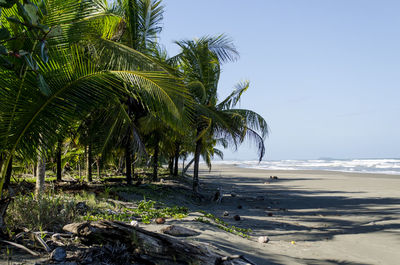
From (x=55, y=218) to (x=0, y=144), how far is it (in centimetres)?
120

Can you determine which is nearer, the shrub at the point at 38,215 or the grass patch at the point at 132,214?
the shrub at the point at 38,215

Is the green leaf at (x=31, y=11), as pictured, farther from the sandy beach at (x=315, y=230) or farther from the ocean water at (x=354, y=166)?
the ocean water at (x=354, y=166)

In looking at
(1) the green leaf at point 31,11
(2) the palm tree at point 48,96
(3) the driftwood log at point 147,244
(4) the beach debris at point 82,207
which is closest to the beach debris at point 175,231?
(3) the driftwood log at point 147,244

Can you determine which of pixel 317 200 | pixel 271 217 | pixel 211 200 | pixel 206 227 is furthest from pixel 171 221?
pixel 317 200

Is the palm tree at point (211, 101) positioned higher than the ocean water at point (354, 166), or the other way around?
the palm tree at point (211, 101)

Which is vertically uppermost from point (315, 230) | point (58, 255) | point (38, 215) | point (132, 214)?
point (38, 215)

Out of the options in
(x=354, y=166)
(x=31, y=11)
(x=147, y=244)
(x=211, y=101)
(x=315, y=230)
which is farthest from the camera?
(x=354, y=166)

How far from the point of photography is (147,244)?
3.56 m

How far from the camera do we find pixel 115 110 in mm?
10266

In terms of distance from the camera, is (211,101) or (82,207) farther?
(211,101)

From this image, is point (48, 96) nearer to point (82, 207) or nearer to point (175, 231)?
point (175, 231)

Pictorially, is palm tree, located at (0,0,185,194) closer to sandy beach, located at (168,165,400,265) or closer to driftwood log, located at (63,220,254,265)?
driftwood log, located at (63,220,254,265)

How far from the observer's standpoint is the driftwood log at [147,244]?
3.54 meters

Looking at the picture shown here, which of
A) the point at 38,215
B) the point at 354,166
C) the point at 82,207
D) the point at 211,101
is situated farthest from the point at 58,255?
the point at 354,166
